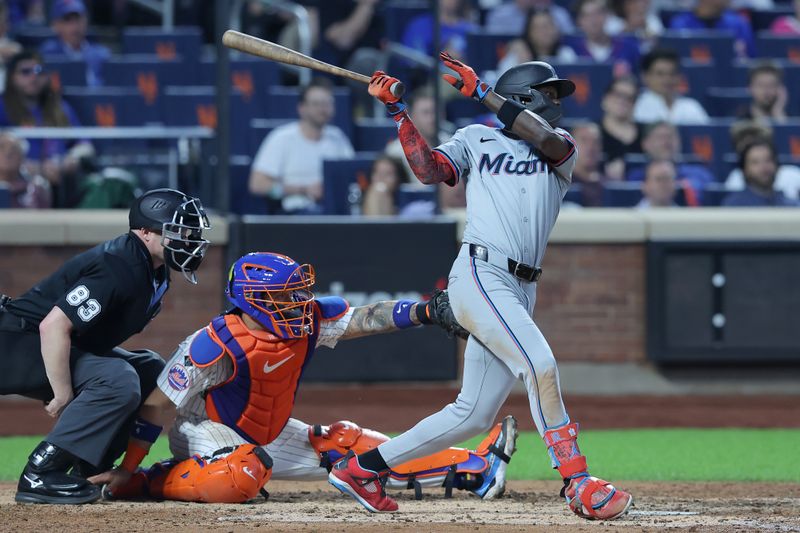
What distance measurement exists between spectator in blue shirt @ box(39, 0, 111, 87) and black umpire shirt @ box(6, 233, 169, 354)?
18.7 feet

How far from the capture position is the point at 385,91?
4.67 meters

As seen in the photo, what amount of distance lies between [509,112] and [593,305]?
443 centimetres

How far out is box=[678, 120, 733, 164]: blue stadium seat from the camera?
1062cm

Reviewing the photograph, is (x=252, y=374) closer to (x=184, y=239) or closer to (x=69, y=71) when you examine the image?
(x=184, y=239)

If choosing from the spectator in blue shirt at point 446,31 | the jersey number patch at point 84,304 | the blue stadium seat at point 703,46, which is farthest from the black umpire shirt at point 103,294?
the blue stadium seat at point 703,46

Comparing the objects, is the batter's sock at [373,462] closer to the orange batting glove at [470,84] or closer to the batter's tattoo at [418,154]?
the batter's tattoo at [418,154]

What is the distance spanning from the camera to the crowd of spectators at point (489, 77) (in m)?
9.23

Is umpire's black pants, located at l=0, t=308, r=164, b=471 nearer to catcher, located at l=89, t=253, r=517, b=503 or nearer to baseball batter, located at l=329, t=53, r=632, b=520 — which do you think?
catcher, located at l=89, t=253, r=517, b=503

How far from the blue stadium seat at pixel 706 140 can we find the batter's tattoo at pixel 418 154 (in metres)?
6.31

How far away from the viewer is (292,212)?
9.15 meters

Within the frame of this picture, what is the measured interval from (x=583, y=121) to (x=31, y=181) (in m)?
4.35

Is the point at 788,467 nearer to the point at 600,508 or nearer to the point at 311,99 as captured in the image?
the point at 600,508

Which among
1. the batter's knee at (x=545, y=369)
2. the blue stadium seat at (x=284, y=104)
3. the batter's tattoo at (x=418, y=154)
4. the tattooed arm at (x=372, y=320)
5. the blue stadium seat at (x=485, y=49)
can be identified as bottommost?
the batter's knee at (x=545, y=369)

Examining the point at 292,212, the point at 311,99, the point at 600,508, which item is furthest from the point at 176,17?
the point at 600,508
